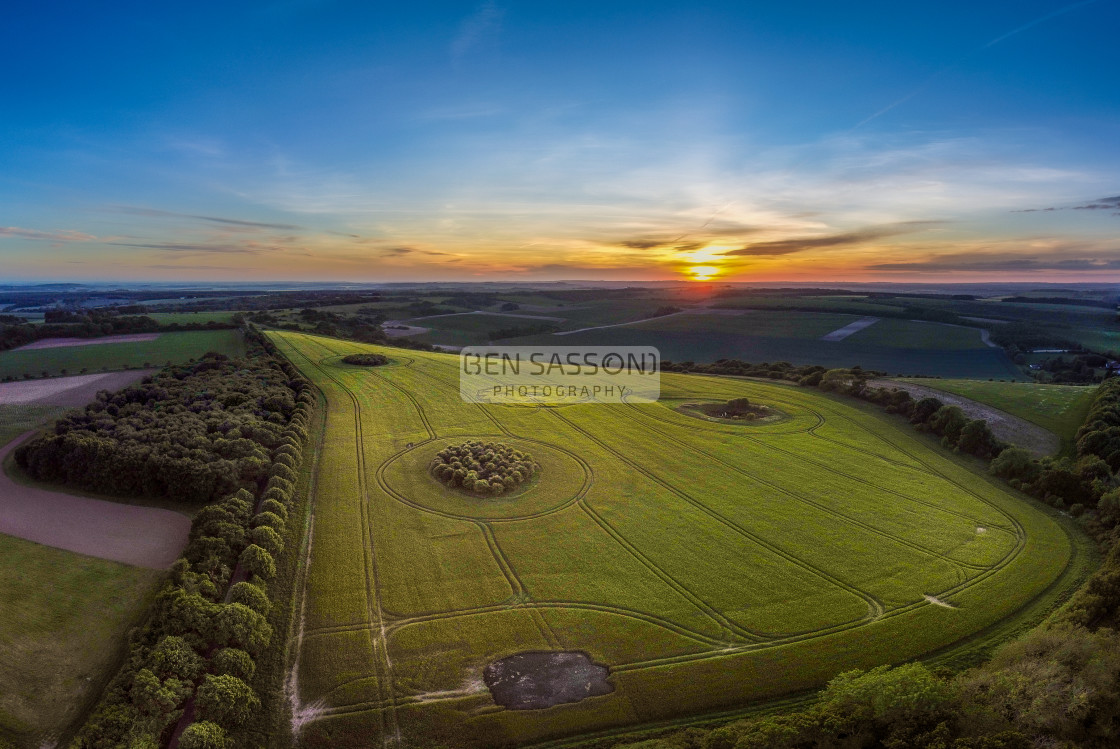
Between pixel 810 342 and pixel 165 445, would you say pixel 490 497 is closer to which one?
pixel 165 445

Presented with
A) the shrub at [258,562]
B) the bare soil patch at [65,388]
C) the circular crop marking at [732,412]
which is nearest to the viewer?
the shrub at [258,562]

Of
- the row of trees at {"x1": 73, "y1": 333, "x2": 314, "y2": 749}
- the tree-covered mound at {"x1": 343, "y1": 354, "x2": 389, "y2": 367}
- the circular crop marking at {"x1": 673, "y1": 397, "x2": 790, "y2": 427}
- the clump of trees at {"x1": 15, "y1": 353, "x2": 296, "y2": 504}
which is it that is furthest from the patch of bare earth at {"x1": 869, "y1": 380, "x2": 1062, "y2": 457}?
the tree-covered mound at {"x1": 343, "y1": 354, "x2": 389, "y2": 367}

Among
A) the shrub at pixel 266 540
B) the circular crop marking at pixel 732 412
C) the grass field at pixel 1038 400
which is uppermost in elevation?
the grass field at pixel 1038 400

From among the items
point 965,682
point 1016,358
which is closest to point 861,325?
point 1016,358

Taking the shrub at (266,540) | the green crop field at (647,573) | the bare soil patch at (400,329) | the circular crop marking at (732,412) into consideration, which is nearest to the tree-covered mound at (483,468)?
the green crop field at (647,573)

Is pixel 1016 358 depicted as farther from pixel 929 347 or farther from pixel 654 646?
pixel 654 646

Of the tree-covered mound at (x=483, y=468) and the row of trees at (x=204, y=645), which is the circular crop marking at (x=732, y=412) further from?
the row of trees at (x=204, y=645)
